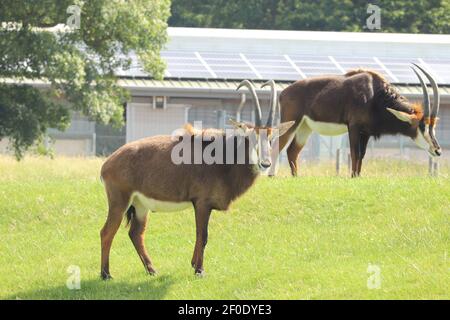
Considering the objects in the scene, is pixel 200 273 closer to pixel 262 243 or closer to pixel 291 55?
pixel 262 243

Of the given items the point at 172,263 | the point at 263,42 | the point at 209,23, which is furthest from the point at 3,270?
the point at 209,23

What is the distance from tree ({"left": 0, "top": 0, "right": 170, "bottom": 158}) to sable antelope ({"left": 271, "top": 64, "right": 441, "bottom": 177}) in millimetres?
4398

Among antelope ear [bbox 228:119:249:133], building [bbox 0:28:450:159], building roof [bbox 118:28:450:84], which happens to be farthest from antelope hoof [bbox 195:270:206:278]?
building roof [bbox 118:28:450:84]

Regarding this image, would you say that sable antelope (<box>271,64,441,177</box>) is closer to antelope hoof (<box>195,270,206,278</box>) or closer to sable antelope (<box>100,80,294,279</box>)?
sable antelope (<box>100,80,294,279</box>)

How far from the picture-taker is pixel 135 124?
38.5m

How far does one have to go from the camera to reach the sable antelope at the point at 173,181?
52.4 ft

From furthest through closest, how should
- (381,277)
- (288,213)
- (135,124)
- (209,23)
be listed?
(209,23)
(135,124)
(288,213)
(381,277)

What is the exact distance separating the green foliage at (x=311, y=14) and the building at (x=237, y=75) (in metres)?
10.6

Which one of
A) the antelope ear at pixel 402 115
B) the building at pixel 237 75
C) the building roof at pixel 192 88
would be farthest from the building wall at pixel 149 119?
the antelope ear at pixel 402 115

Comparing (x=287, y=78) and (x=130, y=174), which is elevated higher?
(x=130, y=174)

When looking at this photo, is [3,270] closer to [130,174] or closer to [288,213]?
[130,174]

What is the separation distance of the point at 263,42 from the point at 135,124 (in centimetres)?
703

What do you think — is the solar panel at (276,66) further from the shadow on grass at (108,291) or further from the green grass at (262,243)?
the shadow on grass at (108,291)

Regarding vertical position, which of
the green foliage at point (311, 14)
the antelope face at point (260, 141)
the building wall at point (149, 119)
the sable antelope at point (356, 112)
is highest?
the antelope face at point (260, 141)
